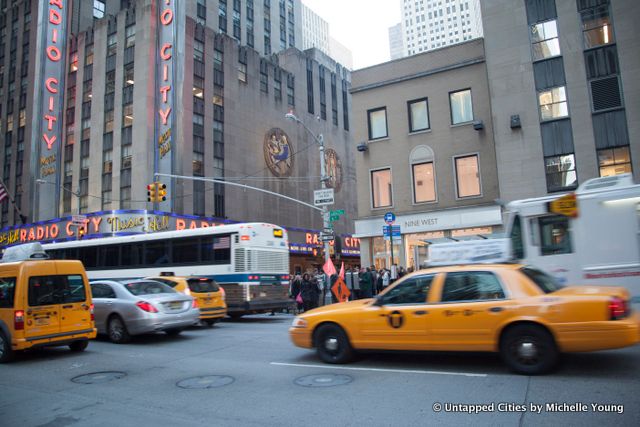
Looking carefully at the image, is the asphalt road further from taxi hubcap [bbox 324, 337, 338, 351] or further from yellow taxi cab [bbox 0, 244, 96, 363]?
yellow taxi cab [bbox 0, 244, 96, 363]

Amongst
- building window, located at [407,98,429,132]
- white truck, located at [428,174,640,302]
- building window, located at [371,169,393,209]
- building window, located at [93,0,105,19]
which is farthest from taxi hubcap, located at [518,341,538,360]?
building window, located at [93,0,105,19]

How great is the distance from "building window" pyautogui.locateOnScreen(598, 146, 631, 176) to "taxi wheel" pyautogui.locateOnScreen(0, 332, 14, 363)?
2134cm

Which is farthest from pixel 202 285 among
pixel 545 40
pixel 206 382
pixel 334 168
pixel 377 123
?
pixel 334 168

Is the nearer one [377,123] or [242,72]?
[377,123]

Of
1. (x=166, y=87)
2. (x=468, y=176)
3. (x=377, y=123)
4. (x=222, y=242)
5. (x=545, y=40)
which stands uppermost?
(x=166, y=87)

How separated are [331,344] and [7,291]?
6545mm

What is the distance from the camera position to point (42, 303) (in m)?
10.0

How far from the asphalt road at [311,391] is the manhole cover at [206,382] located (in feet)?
0.05

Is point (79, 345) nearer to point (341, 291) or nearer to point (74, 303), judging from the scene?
point (74, 303)

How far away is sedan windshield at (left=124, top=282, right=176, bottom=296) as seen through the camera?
1238cm

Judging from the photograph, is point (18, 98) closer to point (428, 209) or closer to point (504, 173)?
point (428, 209)

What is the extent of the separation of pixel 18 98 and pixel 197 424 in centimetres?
5372

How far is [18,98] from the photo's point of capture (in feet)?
161

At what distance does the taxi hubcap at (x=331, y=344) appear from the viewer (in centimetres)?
840
